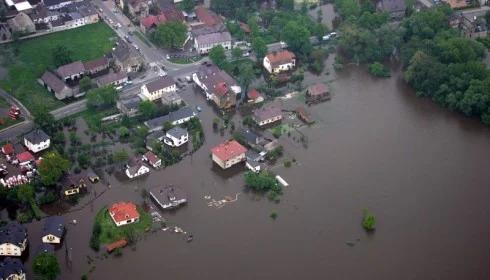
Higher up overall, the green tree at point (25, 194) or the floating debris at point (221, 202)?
the green tree at point (25, 194)

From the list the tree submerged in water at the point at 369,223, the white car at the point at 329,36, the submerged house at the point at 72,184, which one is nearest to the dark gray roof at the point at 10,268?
the submerged house at the point at 72,184

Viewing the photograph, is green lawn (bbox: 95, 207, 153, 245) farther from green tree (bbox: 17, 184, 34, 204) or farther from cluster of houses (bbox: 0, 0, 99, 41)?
cluster of houses (bbox: 0, 0, 99, 41)

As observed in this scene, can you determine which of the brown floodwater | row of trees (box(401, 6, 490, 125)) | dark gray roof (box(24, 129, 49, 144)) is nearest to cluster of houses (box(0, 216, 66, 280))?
the brown floodwater

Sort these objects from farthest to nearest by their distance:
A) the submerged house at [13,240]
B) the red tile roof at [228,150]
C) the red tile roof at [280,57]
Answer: the red tile roof at [280,57] < the red tile roof at [228,150] < the submerged house at [13,240]

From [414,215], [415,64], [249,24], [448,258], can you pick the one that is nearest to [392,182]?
[414,215]

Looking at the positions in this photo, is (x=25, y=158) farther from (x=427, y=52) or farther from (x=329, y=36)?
(x=427, y=52)

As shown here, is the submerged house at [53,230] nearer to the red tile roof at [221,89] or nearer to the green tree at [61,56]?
the red tile roof at [221,89]
